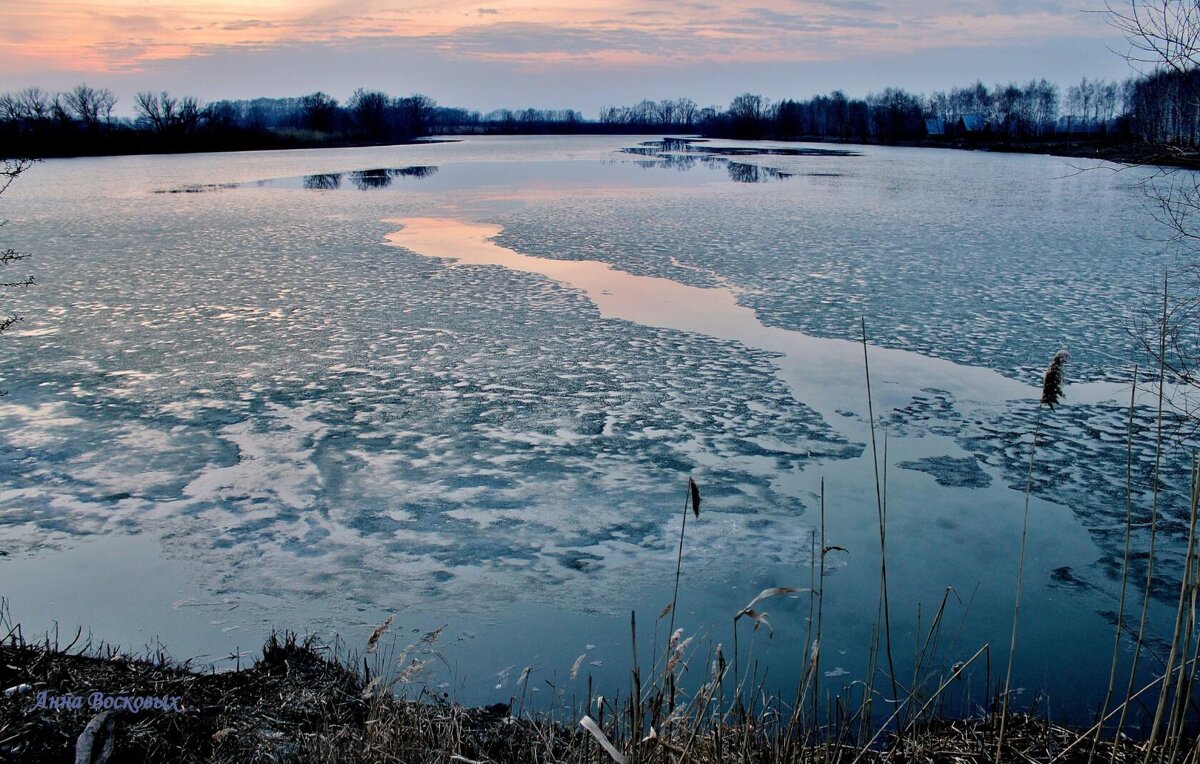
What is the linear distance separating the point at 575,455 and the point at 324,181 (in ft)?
89.2

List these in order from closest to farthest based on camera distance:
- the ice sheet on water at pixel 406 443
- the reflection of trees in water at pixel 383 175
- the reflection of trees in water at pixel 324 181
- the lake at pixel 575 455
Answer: the lake at pixel 575 455
the ice sheet on water at pixel 406 443
the reflection of trees in water at pixel 324 181
the reflection of trees in water at pixel 383 175

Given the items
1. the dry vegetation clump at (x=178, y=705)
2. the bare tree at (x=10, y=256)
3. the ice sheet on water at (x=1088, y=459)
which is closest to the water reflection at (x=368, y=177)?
the bare tree at (x=10, y=256)

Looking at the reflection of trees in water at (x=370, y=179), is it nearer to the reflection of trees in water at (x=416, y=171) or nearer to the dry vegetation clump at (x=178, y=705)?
the reflection of trees in water at (x=416, y=171)

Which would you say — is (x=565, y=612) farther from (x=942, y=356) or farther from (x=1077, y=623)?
(x=942, y=356)

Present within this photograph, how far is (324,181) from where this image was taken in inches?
1185

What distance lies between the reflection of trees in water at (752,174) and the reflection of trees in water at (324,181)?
43.9 feet

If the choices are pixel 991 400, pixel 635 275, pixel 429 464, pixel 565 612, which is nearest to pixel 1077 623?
pixel 565 612

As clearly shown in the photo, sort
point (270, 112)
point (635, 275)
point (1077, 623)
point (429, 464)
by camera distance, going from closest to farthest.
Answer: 1. point (1077, 623)
2. point (429, 464)
3. point (635, 275)
4. point (270, 112)

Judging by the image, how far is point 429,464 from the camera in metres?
5.66

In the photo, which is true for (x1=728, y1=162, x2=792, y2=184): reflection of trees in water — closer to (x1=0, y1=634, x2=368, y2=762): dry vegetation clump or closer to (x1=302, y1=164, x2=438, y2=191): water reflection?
(x1=302, y1=164, x2=438, y2=191): water reflection

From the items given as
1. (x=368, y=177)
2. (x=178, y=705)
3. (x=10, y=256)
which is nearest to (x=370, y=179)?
(x=368, y=177)

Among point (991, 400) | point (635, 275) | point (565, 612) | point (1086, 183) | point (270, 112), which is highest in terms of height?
point (270, 112)

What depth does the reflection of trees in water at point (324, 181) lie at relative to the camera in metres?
27.5

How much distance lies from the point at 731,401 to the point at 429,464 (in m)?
2.51
